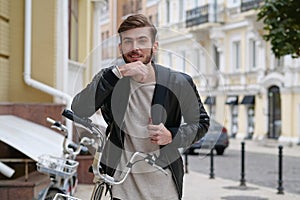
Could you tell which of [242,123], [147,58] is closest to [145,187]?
[147,58]

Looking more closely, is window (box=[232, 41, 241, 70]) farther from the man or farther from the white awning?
the man

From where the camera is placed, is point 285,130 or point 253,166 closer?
point 253,166

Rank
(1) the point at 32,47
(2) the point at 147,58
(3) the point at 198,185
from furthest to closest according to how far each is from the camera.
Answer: (3) the point at 198,185 → (1) the point at 32,47 → (2) the point at 147,58

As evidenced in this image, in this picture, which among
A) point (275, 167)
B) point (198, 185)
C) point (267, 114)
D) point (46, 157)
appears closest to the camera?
point (46, 157)

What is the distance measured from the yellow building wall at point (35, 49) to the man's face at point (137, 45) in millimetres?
7160

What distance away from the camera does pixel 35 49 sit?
1047 centimetres

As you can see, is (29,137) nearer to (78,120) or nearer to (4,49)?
(4,49)

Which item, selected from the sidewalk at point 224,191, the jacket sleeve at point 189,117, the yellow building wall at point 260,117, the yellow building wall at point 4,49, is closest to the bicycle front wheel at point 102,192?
the jacket sleeve at point 189,117

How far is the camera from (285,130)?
102 ft

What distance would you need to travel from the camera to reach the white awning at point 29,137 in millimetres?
7160

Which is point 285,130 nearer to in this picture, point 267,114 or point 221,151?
point 267,114

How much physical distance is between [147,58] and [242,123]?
3225 centimetres

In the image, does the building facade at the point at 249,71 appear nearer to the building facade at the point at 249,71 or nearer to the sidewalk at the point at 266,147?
the building facade at the point at 249,71

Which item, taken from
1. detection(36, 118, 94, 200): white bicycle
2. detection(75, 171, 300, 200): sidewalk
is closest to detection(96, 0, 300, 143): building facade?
detection(75, 171, 300, 200): sidewalk
